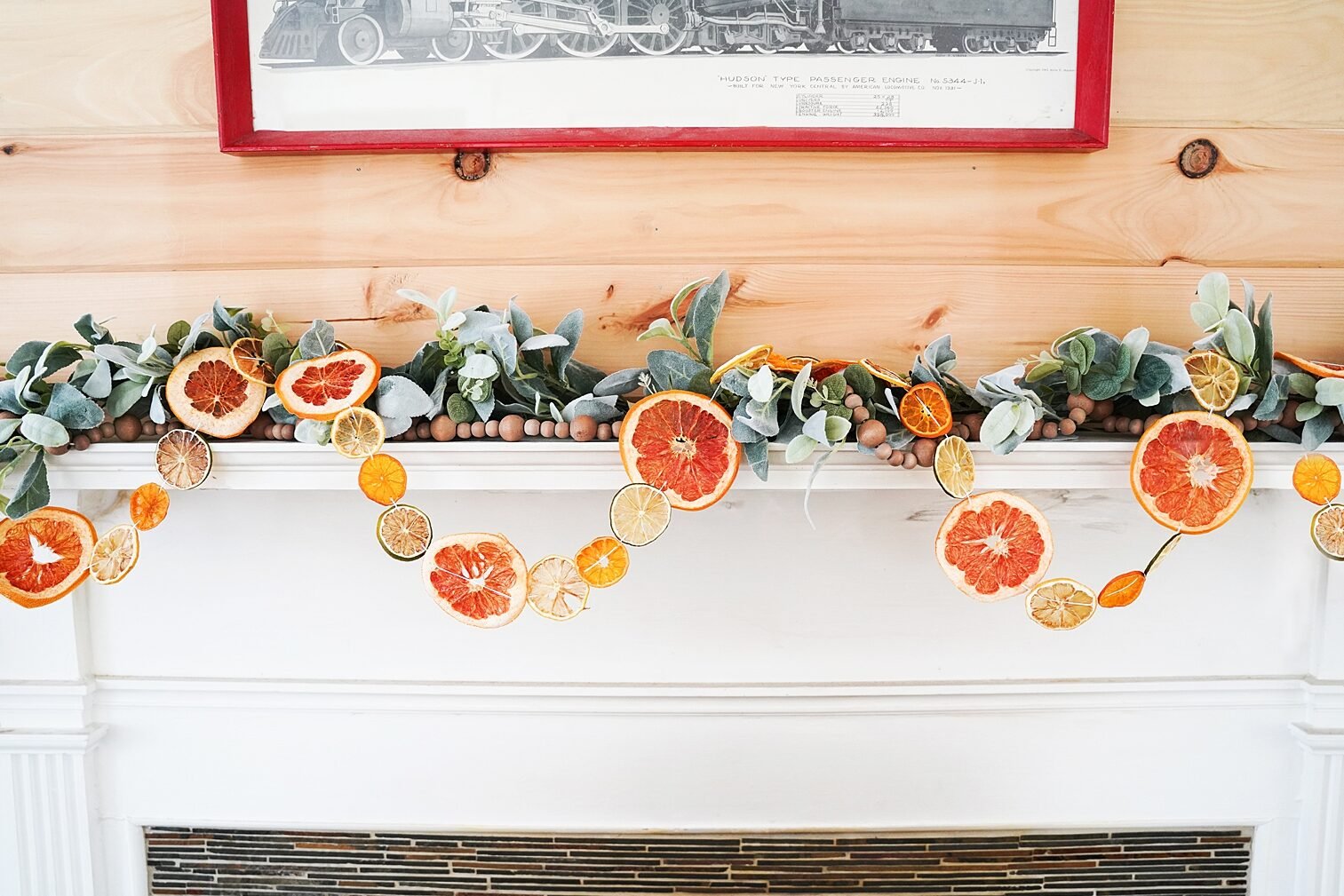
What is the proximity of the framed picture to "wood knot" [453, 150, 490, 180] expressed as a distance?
0.6 inches

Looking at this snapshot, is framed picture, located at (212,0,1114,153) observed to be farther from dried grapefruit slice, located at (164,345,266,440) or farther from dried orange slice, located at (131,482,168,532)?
dried orange slice, located at (131,482,168,532)

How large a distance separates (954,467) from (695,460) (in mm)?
248

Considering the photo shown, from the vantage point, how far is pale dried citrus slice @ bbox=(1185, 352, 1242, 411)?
27.5 inches

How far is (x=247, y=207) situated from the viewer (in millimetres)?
800

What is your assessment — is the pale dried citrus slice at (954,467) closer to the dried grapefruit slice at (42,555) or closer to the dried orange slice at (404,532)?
the dried orange slice at (404,532)

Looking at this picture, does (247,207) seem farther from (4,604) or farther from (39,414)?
(4,604)

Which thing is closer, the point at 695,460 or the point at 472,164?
the point at 695,460

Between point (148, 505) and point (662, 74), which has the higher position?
point (662, 74)

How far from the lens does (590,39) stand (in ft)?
2.52

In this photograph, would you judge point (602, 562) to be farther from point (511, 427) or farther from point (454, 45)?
point (454, 45)

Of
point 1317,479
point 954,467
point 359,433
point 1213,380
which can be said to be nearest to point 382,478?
point 359,433

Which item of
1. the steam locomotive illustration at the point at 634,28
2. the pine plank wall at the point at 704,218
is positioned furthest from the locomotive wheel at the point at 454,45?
the pine plank wall at the point at 704,218

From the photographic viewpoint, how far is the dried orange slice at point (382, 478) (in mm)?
699

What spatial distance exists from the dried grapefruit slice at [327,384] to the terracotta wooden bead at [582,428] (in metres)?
0.20
